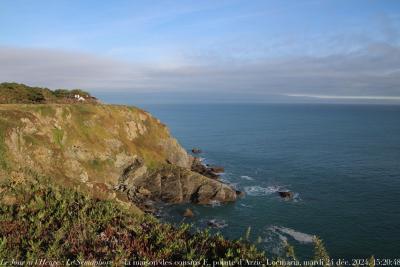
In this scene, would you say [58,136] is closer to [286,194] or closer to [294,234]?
[294,234]

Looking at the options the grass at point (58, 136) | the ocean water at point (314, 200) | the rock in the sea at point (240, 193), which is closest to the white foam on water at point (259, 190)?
the ocean water at point (314, 200)

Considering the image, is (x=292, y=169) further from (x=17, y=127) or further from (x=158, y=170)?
(x=17, y=127)

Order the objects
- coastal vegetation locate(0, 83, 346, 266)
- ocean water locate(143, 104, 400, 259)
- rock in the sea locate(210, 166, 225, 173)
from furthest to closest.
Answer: rock in the sea locate(210, 166, 225, 173)
ocean water locate(143, 104, 400, 259)
coastal vegetation locate(0, 83, 346, 266)

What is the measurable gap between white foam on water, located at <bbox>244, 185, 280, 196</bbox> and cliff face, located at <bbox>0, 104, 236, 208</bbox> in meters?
5.96

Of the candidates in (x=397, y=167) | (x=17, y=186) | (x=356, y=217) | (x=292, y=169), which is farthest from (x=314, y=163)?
(x=17, y=186)

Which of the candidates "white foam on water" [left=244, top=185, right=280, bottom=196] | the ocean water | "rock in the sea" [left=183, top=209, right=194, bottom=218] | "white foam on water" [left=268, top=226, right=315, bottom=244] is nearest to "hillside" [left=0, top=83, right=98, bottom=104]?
the ocean water

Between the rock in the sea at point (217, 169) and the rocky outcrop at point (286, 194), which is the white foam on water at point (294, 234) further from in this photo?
the rock in the sea at point (217, 169)

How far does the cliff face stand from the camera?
52531 mm

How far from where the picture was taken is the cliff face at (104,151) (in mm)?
52531

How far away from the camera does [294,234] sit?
5181cm

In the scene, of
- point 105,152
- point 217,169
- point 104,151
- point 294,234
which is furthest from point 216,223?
point 217,169

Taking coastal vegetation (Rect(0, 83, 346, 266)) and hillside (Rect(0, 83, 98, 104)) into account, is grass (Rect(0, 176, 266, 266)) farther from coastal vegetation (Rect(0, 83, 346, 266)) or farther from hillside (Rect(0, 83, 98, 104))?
hillside (Rect(0, 83, 98, 104))

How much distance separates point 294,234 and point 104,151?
38.1m

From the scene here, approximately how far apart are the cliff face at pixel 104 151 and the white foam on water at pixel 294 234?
14.9 meters
